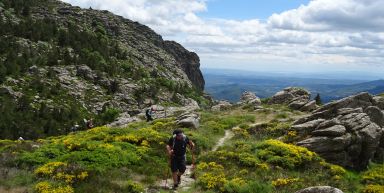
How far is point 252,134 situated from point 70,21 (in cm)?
11692

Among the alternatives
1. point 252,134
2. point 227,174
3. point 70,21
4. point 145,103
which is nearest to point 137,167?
point 227,174

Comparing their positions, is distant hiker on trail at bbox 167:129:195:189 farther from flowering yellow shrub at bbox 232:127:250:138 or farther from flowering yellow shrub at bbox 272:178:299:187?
flowering yellow shrub at bbox 232:127:250:138

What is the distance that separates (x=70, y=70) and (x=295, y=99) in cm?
6911

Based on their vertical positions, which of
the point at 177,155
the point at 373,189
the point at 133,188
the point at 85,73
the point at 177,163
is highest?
the point at 85,73

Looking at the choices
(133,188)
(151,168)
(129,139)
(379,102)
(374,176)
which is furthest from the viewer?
(379,102)

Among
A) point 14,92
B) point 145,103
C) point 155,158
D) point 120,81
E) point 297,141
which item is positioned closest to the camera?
point 155,158

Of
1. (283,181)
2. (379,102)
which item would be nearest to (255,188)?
(283,181)

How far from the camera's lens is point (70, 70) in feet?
357

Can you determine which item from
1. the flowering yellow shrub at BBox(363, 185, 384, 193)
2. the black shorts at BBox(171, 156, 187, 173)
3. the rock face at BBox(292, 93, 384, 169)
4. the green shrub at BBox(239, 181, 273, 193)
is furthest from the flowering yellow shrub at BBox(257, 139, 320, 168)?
the black shorts at BBox(171, 156, 187, 173)

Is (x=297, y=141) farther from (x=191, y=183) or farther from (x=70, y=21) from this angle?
(x=70, y=21)

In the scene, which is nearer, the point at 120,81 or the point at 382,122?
the point at 382,122

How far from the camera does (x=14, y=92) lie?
89.4 metres

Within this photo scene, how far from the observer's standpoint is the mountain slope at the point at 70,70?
8662 cm

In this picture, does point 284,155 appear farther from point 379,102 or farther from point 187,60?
point 187,60
